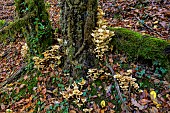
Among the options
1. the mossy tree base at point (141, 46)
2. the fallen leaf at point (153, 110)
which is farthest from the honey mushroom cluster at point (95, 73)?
the fallen leaf at point (153, 110)

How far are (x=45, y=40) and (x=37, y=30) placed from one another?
0.34 metres

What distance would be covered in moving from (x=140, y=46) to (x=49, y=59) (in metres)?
2.32

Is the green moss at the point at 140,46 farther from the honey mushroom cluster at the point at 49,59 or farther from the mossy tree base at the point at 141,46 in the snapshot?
the honey mushroom cluster at the point at 49,59

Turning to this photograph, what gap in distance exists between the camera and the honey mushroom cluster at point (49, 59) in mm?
4691

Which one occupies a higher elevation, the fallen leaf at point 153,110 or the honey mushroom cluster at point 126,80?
the honey mushroom cluster at point 126,80

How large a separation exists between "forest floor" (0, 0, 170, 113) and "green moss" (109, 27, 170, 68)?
0.60 ft

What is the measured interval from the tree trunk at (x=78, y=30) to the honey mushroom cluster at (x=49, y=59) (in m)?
0.29

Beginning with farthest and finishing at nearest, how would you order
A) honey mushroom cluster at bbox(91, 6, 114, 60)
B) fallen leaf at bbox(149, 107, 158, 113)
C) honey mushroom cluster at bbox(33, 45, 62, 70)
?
honey mushroom cluster at bbox(33, 45, 62, 70)
honey mushroom cluster at bbox(91, 6, 114, 60)
fallen leaf at bbox(149, 107, 158, 113)

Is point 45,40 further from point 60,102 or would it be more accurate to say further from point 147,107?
point 147,107

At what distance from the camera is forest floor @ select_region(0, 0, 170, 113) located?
12.6 feet

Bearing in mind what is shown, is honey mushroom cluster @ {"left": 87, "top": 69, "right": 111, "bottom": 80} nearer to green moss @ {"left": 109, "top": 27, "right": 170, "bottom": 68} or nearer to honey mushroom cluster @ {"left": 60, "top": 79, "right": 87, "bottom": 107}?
honey mushroom cluster @ {"left": 60, "top": 79, "right": 87, "bottom": 107}

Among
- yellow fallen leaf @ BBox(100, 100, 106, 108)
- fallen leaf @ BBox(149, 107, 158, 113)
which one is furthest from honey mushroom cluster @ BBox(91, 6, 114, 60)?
fallen leaf @ BBox(149, 107, 158, 113)

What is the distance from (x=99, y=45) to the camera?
4180mm

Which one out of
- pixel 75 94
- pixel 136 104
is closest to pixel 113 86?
pixel 136 104
